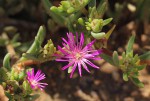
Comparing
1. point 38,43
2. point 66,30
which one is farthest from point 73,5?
point 66,30

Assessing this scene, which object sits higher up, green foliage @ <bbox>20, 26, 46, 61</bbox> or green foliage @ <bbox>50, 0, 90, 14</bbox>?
green foliage @ <bbox>50, 0, 90, 14</bbox>

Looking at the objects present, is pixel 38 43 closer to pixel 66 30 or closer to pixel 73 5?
pixel 73 5

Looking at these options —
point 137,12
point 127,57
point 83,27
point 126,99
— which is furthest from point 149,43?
point 83,27

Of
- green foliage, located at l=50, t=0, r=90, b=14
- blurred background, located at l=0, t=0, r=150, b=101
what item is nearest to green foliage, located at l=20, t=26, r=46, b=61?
green foliage, located at l=50, t=0, r=90, b=14

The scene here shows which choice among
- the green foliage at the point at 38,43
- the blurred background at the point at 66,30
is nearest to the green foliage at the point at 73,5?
the green foliage at the point at 38,43

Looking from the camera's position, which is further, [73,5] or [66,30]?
[66,30]

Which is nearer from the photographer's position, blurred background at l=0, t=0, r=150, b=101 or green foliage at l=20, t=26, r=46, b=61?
green foliage at l=20, t=26, r=46, b=61

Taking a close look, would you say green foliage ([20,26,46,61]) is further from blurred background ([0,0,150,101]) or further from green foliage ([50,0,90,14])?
blurred background ([0,0,150,101])

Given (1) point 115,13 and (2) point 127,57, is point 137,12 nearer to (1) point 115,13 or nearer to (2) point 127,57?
(1) point 115,13
